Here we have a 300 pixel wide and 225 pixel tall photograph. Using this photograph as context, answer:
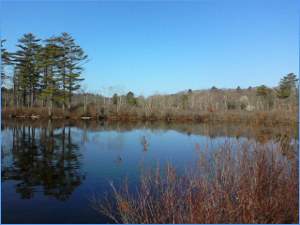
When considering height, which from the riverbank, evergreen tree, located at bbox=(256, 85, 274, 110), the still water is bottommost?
the still water

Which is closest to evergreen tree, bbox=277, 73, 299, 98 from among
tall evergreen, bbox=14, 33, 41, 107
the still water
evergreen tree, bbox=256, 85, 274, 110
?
evergreen tree, bbox=256, 85, 274, 110

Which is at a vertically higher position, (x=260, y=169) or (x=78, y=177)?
(x=260, y=169)

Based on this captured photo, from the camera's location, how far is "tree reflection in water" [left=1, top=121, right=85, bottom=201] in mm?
6777

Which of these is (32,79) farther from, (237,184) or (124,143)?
(237,184)

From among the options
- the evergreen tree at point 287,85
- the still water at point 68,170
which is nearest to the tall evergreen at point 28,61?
the still water at point 68,170

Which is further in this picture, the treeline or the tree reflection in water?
the treeline

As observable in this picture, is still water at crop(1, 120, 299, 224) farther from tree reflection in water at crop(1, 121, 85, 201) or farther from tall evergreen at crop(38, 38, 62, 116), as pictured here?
tall evergreen at crop(38, 38, 62, 116)

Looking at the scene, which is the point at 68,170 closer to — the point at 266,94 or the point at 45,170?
the point at 45,170

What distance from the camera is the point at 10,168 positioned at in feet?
28.0

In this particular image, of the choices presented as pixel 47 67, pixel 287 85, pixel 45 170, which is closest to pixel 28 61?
pixel 47 67

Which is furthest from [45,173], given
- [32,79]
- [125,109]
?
[32,79]

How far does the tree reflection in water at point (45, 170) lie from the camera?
6.78 m

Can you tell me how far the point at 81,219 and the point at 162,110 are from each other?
100 ft

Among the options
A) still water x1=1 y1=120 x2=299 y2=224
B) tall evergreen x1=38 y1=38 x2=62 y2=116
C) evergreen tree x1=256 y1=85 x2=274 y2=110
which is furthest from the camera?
evergreen tree x1=256 y1=85 x2=274 y2=110
